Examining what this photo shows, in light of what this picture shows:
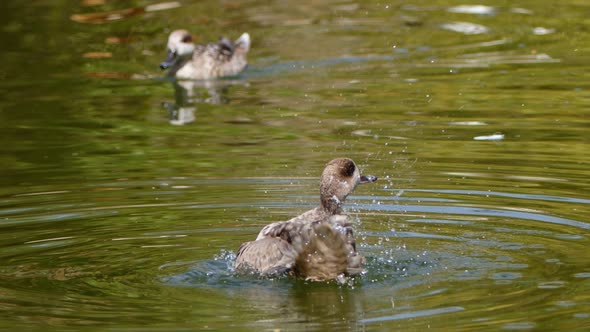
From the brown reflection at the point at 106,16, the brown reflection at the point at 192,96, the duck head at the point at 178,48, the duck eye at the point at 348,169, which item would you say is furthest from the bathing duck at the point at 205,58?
the duck eye at the point at 348,169

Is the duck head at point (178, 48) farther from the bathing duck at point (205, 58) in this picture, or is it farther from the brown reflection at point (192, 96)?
the brown reflection at point (192, 96)

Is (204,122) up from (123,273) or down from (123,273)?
down

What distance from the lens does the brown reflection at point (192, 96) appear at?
55.3 ft

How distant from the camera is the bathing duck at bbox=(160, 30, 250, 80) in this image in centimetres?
2088

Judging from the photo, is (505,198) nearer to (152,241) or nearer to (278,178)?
(278,178)

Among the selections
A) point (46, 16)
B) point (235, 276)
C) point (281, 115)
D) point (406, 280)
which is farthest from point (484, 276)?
point (46, 16)

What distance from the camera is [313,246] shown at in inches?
344

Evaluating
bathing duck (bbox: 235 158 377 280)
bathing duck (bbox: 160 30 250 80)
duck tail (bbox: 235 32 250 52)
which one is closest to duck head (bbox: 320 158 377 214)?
bathing duck (bbox: 235 158 377 280)

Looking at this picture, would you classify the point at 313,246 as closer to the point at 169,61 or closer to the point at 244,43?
the point at 169,61

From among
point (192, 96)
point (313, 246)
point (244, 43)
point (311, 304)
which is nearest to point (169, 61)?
point (244, 43)

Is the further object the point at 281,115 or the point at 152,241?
the point at 281,115

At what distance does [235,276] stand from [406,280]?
4.14 ft

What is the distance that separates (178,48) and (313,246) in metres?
12.7

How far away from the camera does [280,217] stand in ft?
36.6
